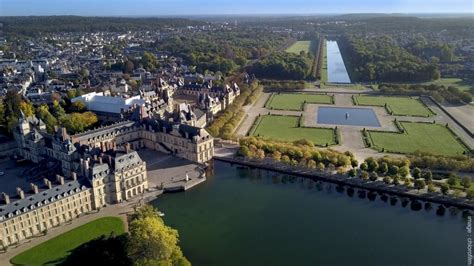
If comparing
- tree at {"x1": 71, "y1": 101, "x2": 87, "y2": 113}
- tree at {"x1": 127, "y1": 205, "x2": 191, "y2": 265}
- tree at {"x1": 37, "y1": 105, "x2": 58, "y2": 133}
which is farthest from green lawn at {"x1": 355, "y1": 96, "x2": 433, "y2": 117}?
tree at {"x1": 127, "y1": 205, "x2": 191, "y2": 265}

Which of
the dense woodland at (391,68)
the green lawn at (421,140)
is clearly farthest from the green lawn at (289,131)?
the dense woodland at (391,68)

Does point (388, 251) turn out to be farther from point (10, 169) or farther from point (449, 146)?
point (10, 169)

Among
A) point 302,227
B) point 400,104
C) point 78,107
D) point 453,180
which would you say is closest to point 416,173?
point 453,180

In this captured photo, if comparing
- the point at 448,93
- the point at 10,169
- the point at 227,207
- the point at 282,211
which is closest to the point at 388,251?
the point at 282,211

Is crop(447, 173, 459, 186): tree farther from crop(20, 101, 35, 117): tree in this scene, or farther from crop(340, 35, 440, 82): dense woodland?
crop(340, 35, 440, 82): dense woodland

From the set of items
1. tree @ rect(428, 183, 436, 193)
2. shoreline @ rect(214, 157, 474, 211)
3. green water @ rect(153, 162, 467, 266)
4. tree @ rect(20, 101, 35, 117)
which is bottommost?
green water @ rect(153, 162, 467, 266)
